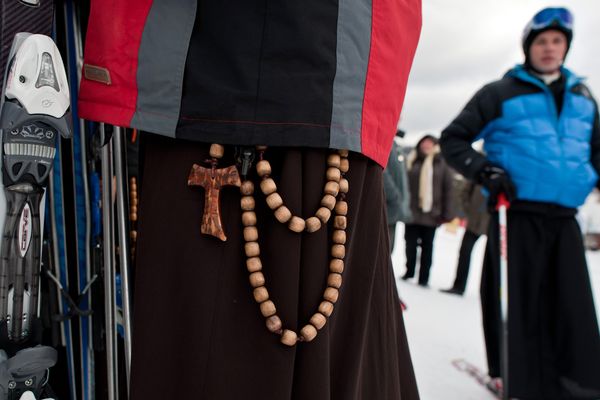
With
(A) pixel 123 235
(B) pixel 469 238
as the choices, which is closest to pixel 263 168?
(A) pixel 123 235

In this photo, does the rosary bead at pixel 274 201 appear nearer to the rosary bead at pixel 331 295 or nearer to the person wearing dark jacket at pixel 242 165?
the person wearing dark jacket at pixel 242 165

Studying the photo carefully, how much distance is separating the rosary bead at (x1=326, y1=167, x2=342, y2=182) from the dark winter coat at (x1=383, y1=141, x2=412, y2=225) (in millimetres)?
1680

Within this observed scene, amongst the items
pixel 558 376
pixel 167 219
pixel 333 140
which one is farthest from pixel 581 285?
pixel 167 219

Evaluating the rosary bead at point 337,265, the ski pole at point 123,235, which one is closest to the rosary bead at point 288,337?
the rosary bead at point 337,265

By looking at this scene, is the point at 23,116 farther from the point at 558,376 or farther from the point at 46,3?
the point at 558,376

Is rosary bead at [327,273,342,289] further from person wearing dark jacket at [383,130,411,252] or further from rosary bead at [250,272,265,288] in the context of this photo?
person wearing dark jacket at [383,130,411,252]

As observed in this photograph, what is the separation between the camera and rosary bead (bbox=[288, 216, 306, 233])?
663mm

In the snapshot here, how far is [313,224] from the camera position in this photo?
677mm

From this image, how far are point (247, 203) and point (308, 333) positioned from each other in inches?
8.2

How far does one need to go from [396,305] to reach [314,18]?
0.60 meters

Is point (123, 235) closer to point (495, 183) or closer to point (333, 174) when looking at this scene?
point (333, 174)

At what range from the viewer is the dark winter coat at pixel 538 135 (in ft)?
5.67

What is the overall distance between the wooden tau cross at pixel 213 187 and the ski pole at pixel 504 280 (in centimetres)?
141

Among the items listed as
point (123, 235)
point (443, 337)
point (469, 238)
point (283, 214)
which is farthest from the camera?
point (469, 238)
